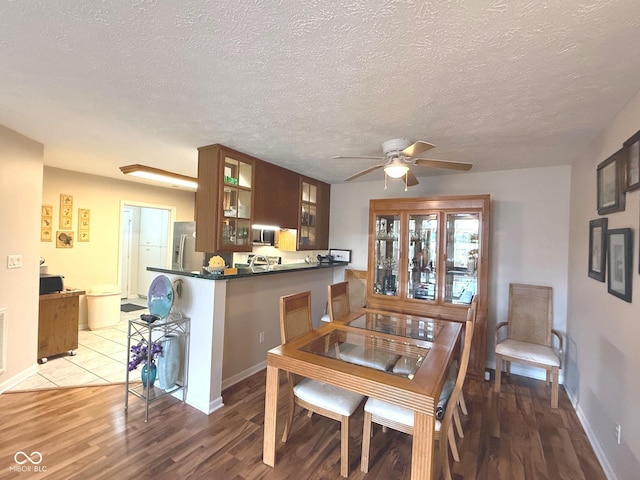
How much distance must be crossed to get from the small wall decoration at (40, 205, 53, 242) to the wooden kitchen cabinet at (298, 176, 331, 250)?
343 centimetres

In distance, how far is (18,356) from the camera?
9.63ft

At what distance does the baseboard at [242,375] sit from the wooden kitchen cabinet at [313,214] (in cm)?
159

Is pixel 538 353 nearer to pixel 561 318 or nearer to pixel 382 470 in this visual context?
pixel 561 318

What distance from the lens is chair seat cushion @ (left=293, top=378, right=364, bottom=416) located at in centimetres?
189

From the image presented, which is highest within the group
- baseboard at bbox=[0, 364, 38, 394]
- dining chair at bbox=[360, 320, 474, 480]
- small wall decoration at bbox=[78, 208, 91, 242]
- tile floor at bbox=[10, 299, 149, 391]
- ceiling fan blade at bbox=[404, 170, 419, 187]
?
ceiling fan blade at bbox=[404, 170, 419, 187]

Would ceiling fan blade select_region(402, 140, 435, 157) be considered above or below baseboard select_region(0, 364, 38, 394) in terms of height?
above

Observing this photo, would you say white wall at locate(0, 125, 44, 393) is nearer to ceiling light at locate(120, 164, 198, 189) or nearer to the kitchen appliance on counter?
the kitchen appliance on counter

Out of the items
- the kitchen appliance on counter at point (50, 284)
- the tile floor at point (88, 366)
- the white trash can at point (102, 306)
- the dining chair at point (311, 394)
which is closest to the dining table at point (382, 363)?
the dining chair at point (311, 394)

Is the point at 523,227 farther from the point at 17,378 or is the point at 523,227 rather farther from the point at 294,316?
the point at 17,378

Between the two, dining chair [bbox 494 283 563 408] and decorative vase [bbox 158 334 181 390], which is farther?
dining chair [bbox 494 283 563 408]

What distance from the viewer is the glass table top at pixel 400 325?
2.40 metres

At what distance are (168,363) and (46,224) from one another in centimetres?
310

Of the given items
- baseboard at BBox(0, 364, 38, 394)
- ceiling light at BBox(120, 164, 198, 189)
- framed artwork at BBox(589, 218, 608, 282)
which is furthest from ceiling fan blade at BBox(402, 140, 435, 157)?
baseboard at BBox(0, 364, 38, 394)

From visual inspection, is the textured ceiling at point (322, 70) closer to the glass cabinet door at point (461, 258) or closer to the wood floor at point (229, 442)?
the glass cabinet door at point (461, 258)
